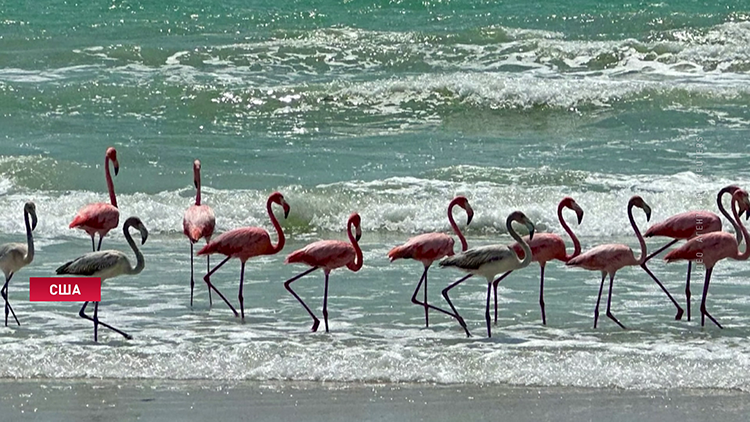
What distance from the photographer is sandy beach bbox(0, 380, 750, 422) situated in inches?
242

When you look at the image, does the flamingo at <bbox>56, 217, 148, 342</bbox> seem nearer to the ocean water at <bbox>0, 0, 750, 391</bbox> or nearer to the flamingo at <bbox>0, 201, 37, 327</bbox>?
the ocean water at <bbox>0, 0, 750, 391</bbox>

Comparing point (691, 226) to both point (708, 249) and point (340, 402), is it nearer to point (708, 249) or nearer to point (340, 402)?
point (708, 249)

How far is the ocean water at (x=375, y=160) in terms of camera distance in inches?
291

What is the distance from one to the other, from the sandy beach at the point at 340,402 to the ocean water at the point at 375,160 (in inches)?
7.1

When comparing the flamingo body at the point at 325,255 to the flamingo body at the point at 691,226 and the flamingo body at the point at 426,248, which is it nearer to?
the flamingo body at the point at 426,248

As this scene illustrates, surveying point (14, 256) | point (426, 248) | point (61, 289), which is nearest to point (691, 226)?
point (426, 248)

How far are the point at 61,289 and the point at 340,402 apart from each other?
11.0 feet

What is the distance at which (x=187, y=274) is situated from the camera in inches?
396

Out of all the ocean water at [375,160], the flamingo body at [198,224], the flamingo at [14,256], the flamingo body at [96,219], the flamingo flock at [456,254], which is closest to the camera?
the ocean water at [375,160]

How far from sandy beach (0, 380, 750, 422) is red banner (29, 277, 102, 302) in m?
1.47

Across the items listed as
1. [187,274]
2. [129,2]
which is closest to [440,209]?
[187,274]

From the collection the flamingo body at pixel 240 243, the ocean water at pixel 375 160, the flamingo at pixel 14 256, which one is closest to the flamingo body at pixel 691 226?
the ocean water at pixel 375 160

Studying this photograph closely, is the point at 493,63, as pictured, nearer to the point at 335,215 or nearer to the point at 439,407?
the point at 335,215

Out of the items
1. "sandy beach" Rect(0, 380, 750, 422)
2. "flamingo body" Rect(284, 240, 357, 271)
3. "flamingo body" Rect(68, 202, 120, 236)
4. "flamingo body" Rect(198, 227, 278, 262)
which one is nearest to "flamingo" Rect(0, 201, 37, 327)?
"flamingo body" Rect(198, 227, 278, 262)
